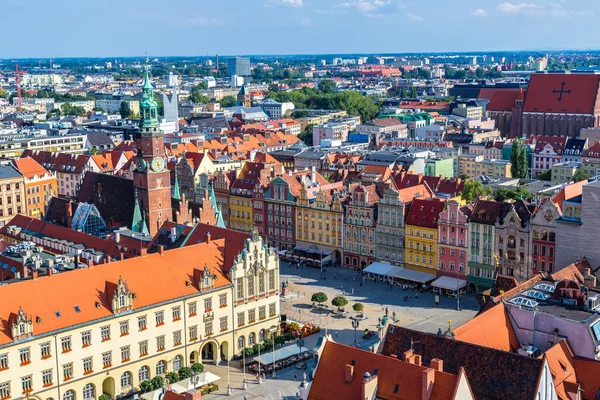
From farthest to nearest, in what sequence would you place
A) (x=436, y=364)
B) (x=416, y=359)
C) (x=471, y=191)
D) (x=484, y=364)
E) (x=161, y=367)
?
(x=471, y=191)
(x=161, y=367)
(x=484, y=364)
(x=416, y=359)
(x=436, y=364)

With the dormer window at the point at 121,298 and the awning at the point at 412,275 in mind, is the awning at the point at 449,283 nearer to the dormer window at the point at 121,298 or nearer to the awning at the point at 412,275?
the awning at the point at 412,275

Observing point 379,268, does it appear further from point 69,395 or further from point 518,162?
point 518,162

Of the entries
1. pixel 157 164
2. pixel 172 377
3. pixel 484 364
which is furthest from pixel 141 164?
pixel 484 364

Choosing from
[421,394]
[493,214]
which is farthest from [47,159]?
[421,394]

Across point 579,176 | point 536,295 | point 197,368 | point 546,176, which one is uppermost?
point 536,295

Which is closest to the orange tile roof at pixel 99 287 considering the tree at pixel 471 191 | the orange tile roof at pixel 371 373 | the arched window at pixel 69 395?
the arched window at pixel 69 395

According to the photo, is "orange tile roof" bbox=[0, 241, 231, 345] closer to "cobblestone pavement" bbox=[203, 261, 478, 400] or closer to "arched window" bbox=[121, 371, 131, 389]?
"arched window" bbox=[121, 371, 131, 389]

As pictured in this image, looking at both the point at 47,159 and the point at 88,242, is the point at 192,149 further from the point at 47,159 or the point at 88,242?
the point at 88,242

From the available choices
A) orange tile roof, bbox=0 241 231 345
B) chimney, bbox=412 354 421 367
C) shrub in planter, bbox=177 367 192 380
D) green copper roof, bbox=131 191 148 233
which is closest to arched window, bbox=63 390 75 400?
orange tile roof, bbox=0 241 231 345
